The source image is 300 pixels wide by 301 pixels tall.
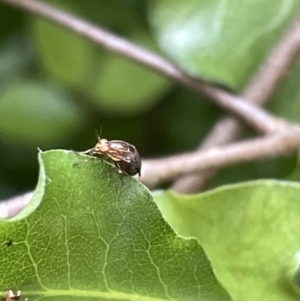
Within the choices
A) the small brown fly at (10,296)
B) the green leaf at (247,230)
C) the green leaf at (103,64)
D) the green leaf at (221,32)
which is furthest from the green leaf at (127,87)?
the small brown fly at (10,296)

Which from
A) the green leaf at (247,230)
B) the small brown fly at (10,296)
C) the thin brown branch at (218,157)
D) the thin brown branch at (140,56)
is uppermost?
the thin brown branch at (140,56)

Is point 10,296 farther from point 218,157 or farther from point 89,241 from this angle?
point 218,157

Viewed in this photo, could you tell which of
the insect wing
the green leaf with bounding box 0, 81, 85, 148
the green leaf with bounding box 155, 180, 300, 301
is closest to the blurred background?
the green leaf with bounding box 0, 81, 85, 148

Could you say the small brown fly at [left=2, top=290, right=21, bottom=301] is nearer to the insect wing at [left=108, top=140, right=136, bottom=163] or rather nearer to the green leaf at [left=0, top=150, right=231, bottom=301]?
the green leaf at [left=0, top=150, right=231, bottom=301]

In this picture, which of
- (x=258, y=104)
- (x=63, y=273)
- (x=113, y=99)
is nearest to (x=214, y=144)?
(x=258, y=104)

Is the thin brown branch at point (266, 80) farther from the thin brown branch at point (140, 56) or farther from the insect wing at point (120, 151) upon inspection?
the insect wing at point (120, 151)

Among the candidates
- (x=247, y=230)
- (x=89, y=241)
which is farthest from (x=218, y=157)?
(x=89, y=241)

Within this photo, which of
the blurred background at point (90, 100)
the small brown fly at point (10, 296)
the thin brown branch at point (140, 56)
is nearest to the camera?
the small brown fly at point (10, 296)

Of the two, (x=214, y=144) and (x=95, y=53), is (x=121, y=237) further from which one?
(x=95, y=53)

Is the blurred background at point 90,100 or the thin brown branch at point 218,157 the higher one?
the blurred background at point 90,100
